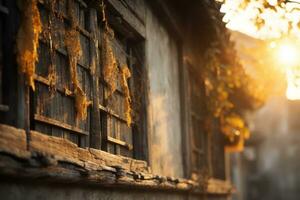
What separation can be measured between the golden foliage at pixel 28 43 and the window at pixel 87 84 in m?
0.33

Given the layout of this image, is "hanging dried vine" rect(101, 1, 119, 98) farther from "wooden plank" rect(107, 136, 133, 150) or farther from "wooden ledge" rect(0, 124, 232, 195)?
"wooden ledge" rect(0, 124, 232, 195)

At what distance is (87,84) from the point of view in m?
5.44

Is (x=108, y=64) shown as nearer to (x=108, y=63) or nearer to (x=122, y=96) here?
(x=108, y=63)

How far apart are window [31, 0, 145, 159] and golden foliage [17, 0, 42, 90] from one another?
0.33 m

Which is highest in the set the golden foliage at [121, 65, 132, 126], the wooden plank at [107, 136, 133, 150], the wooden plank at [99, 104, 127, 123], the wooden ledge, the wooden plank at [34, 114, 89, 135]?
the golden foliage at [121, 65, 132, 126]

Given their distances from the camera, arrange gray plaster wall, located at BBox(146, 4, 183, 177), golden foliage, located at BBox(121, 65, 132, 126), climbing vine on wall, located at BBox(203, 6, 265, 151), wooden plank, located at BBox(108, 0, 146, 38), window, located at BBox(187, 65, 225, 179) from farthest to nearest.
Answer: climbing vine on wall, located at BBox(203, 6, 265, 151) → window, located at BBox(187, 65, 225, 179) → gray plaster wall, located at BBox(146, 4, 183, 177) → golden foliage, located at BBox(121, 65, 132, 126) → wooden plank, located at BBox(108, 0, 146, 38)

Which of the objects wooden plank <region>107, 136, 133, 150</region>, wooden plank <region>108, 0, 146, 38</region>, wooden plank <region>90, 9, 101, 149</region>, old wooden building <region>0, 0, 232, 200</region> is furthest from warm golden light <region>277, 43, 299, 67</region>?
wooden plank <region>90, 9, 101, 149</region>

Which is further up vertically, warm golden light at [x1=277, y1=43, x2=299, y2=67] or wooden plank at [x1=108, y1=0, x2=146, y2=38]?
warm golden light at [x1=277, y1=43, x2=299, y2=67]

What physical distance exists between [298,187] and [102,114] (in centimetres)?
4137

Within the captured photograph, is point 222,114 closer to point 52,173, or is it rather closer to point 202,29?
point 202,29

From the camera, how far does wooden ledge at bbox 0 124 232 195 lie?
3.59 meters

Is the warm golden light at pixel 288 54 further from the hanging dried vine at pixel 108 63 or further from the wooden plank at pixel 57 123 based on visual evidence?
the wooden plank at pixel 57 123

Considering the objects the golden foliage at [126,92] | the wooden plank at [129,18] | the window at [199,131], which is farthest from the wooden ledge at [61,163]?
the window at [199,131]

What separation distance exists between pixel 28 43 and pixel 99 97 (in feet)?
5.96
